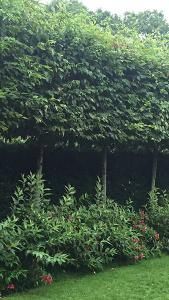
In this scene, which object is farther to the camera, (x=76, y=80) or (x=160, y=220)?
(x=160, y=220)

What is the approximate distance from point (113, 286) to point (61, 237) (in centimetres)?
97

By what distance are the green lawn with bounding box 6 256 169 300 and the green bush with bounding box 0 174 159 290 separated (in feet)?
0.65

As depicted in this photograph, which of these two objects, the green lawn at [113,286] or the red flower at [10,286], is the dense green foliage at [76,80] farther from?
the green lawn at [113,286]

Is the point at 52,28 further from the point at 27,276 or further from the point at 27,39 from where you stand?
the point at 27,276

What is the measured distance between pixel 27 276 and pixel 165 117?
4.84 m

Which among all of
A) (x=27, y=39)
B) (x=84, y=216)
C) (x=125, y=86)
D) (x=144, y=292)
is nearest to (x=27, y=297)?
(x=144, y=292)

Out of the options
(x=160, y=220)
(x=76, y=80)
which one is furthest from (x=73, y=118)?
(x=160, y=220)

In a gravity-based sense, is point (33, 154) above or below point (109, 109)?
below

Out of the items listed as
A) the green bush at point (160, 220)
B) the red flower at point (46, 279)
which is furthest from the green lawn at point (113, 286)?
the green bush at point (160, 220)

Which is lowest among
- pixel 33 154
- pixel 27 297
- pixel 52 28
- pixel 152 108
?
pixel 27 297

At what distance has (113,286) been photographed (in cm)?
634

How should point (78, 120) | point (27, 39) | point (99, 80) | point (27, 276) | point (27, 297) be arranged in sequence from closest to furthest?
point (27, 297), point (27, 276), point (27, 39), point (78, 120), point (99, 80)

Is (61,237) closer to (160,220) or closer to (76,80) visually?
(76,80)

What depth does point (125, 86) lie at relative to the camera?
891 cm
